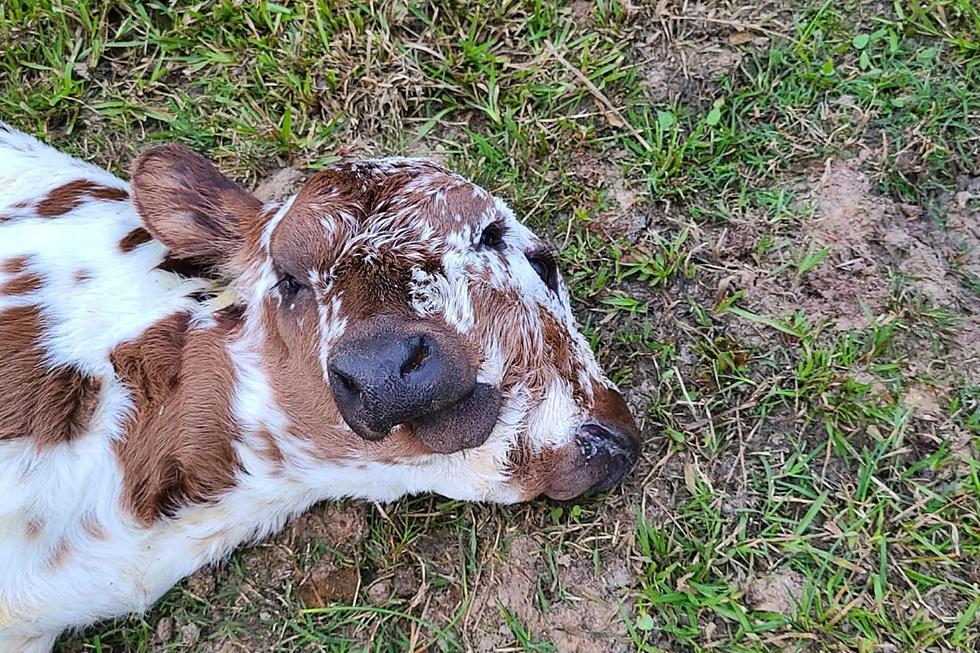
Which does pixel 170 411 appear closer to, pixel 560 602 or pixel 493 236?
pixel 493 236

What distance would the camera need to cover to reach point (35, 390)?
304 centimetres

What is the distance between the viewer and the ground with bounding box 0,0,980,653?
3.58 meters

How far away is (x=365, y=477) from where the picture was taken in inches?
130

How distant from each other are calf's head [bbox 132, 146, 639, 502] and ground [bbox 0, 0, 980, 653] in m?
0.48

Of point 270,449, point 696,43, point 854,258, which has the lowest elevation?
point 270,449

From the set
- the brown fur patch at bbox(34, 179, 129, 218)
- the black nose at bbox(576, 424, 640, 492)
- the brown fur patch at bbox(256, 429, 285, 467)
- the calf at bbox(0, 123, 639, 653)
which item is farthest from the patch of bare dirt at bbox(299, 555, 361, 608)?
the brown fur patch at bbox(34, 179, 129, 218)

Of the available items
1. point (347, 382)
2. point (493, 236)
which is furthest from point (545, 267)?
point (347, 382)

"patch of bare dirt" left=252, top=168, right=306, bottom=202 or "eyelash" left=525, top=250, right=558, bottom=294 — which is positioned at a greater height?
"eyelash" left=525, top=250, right=558, bottom=294

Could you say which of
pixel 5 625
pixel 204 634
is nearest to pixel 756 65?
pixel 204 634

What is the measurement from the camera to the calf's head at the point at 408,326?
101 inches

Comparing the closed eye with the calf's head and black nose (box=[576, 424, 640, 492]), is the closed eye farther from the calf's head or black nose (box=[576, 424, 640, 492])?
black nose (box=[576, 424, 640, 492])

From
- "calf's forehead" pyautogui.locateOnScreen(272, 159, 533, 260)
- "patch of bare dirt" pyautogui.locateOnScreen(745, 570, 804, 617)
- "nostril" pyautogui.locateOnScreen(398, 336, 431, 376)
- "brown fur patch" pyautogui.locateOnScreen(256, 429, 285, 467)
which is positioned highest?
"calf's forehead" pyautogui.locateOnScreen(272, 159, 533, 260)

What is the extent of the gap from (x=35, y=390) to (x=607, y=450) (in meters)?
2.00

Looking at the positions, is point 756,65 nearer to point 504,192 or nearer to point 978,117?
point 978,117
